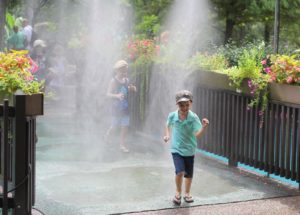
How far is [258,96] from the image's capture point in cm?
812

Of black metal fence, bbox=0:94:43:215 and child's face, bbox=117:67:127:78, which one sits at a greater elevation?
child's face, bbox=117:67:127:78

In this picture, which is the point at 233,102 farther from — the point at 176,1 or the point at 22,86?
the point at 176,1

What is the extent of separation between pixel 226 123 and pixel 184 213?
2663 mm

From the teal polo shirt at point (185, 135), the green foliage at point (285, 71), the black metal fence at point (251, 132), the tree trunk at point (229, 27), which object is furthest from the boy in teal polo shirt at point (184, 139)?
the tree trunk at point (229, 27)

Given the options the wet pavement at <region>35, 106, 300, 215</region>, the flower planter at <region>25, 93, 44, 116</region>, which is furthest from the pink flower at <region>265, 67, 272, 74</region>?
the flower planter at <region>25, 93, 44, 116</region>

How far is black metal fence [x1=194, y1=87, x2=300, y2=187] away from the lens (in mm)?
A: 7641

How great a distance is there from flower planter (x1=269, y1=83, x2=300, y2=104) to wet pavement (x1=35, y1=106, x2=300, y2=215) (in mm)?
1059

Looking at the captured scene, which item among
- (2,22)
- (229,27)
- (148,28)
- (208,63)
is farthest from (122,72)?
(229,27)

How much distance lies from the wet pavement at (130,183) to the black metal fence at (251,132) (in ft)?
0.70

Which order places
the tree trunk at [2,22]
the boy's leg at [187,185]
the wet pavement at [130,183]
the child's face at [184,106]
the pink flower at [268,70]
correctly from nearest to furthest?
the wet pavement at [130,183], the child's face at [184,106], the boy's leg at [187,185], the pink flower at [268,70], the tree trunk at [2,22]

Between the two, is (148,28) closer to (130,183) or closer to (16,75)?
(130,183)

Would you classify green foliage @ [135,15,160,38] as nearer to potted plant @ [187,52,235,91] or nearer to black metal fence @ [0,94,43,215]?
potted plant @ [187,52,235,91]

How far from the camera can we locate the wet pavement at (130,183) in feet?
22.0

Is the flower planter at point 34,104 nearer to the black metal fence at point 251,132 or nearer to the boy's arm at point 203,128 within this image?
the boy's arm at point 203,128
